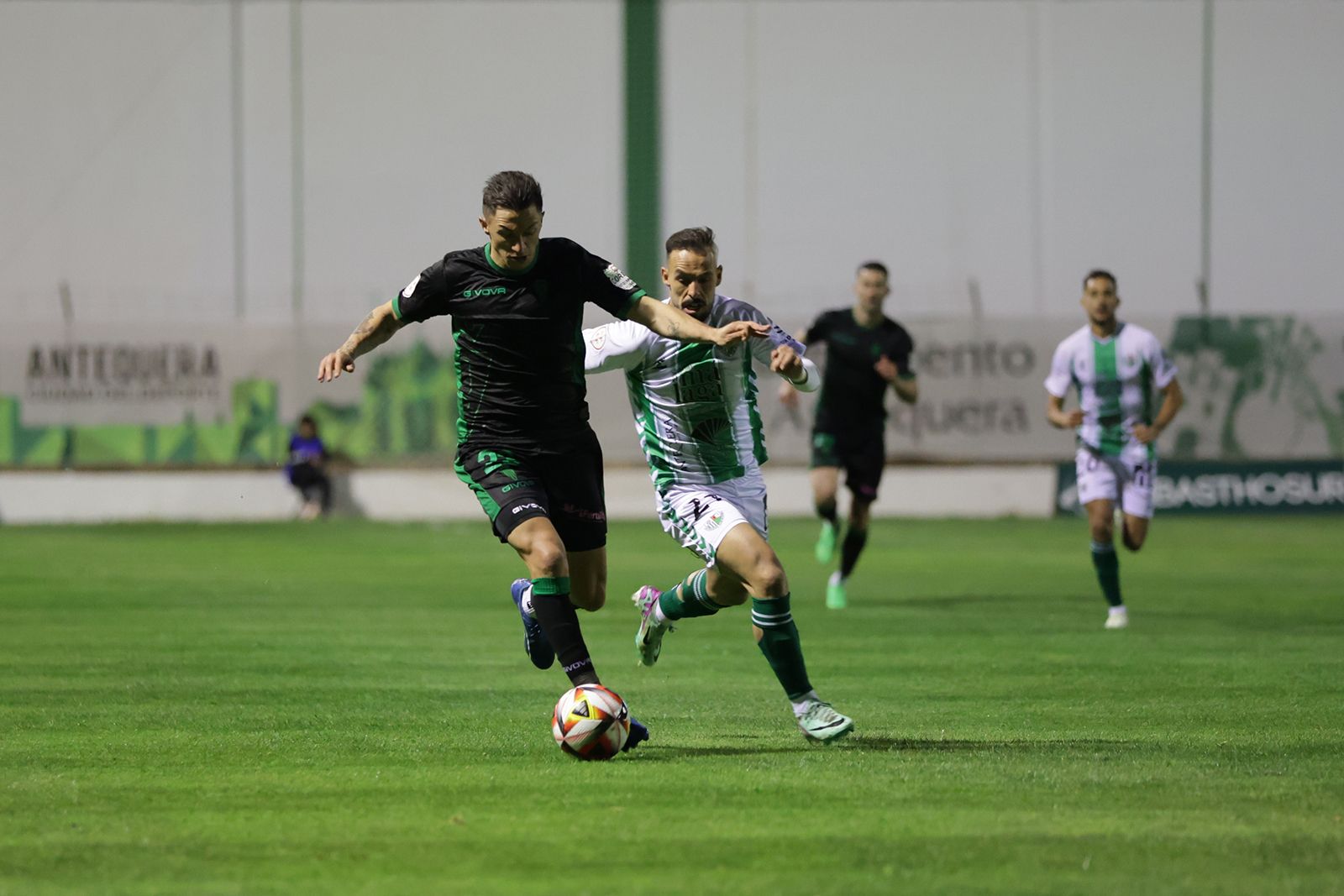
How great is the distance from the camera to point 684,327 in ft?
23.1

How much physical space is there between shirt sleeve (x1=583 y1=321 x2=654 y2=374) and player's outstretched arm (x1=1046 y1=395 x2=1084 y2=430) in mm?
5318

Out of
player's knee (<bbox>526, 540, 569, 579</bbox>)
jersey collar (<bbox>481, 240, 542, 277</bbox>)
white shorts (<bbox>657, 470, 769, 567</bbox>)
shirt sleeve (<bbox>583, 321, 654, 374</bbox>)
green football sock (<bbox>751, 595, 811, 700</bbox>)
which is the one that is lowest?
green football sock (<bbox>751, 595, 811, 700</bbox>)

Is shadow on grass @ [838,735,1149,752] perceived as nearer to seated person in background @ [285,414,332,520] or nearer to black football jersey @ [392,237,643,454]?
black football jersey @ [392,237,643,454]

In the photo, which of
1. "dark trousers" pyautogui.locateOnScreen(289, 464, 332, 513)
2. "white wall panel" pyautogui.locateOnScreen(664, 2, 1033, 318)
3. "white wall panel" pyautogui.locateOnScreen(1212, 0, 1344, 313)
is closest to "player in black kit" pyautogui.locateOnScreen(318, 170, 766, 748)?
"dark trousers" pyautogui.locateOnScreen(289, 464, 332, 513)

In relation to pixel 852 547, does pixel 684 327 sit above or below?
above

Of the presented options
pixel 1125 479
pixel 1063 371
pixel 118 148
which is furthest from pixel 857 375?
pixel 118 148

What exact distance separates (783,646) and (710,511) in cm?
72

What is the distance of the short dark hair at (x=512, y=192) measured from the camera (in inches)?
277

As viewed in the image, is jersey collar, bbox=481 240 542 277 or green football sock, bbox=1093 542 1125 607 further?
green football sock, bbox=1093 542 1125 607

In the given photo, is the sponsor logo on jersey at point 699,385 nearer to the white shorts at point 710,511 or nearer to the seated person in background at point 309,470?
the white shorts at point 710,511

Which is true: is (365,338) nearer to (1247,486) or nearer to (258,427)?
(258,427)

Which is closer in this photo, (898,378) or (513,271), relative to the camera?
(513,271)

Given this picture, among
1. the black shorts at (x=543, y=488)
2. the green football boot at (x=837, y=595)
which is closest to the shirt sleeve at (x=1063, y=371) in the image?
the green football boot at (x=837, y=595)

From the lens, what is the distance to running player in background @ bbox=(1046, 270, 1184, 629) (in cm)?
1273
